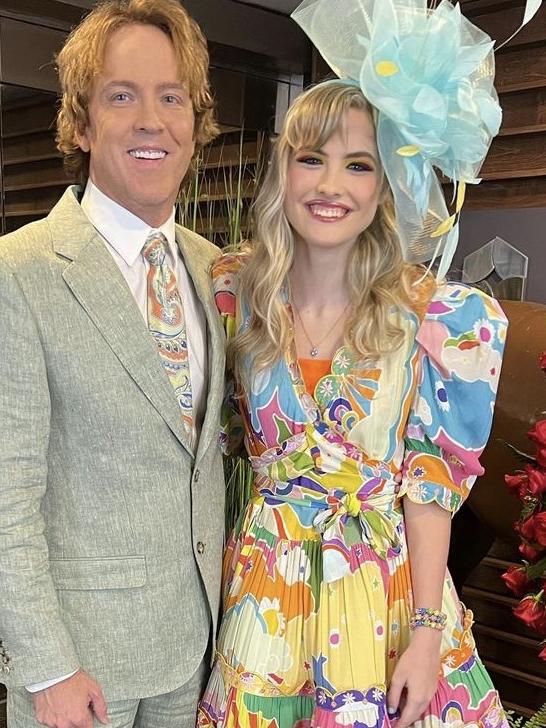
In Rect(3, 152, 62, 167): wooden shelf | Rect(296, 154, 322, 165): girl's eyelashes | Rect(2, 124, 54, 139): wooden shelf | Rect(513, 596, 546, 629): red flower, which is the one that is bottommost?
Rect(513, 596, 546, 629): red flower

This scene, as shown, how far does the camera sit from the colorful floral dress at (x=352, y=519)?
144cm

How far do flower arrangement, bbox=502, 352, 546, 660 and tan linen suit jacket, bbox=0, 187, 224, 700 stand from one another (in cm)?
62

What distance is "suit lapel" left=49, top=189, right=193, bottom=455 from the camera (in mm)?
1366

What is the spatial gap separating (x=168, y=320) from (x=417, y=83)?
53 cm

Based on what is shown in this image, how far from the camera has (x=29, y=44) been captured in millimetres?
2924

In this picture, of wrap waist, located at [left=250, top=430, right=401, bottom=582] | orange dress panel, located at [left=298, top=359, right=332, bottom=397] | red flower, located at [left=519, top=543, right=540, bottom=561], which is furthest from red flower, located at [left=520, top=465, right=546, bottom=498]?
orange dress panel, located at [left=298, top=359, right=332, bottom=397]

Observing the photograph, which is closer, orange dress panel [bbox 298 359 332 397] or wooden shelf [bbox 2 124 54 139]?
orange dress panel [bbox 298 359 332 397]

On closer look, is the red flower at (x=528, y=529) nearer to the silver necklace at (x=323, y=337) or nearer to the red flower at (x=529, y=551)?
the red flower at (x=529, y=551)

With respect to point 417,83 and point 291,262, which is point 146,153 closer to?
point 291,262

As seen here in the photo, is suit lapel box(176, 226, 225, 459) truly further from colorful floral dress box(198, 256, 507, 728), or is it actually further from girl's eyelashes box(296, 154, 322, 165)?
girl's eyelashes box(296, 154, 322, 165)

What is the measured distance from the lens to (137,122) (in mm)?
1466

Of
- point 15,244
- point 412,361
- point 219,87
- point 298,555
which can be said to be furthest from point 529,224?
point 15,244

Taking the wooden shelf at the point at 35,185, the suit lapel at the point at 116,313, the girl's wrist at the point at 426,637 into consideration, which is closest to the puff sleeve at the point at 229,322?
the suit lapel at the point at 116,313

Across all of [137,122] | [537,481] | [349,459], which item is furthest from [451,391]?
[137,122]
